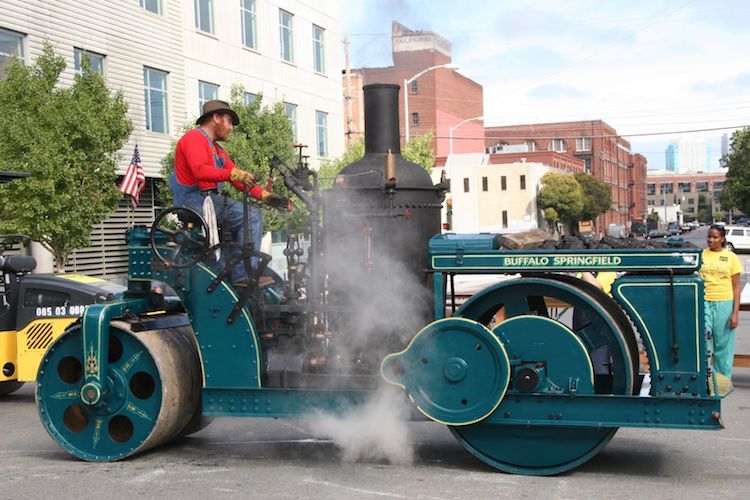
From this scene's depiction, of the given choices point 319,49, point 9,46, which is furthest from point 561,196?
point 9,46

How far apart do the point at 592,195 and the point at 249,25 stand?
2137 inches

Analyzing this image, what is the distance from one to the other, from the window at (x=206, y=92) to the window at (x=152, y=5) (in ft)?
8.99

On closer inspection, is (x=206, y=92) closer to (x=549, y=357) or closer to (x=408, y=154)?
(x=408, y=154)

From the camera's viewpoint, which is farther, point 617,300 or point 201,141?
point 201,141

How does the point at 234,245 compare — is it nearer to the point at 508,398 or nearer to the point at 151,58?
the point at 508,398

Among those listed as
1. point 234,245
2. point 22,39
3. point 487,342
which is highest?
point 22,39

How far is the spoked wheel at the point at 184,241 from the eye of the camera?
6457 mm

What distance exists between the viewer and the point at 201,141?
262 inches

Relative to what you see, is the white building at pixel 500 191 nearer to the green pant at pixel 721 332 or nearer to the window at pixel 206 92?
the window at pixel 206 92

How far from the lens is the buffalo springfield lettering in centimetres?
587

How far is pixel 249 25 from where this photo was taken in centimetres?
3002

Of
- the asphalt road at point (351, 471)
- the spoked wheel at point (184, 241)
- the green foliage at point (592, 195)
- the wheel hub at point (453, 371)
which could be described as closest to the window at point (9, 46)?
the asphalt road at point (351, 471)

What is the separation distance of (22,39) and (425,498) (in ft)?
58.9

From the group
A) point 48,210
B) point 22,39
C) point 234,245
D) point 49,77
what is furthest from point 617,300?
point 22,39
